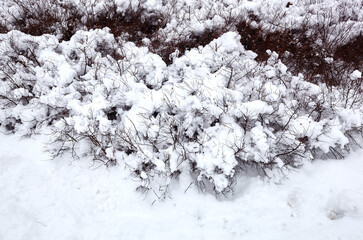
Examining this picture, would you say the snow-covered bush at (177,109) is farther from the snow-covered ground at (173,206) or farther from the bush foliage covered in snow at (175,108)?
the snow-covered ground at (173,206)

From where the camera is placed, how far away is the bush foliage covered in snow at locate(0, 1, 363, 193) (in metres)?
2.65

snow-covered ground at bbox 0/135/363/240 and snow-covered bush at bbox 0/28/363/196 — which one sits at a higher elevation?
snow-covered bush at bbox 0/28/363/196

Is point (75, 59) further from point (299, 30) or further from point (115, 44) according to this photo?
point (299, 30)

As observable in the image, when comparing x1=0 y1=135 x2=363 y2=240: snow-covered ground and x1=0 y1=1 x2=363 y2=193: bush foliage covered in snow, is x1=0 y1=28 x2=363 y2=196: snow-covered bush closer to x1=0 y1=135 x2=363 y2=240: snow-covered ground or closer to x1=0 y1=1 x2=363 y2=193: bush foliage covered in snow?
x1=0 y1=1 x2=363 y2=193: bush foliage covered in snow

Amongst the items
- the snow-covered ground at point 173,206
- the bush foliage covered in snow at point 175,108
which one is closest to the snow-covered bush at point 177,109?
the bush foliage covered in snow at point 175,108

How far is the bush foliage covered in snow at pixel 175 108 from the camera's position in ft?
8.69

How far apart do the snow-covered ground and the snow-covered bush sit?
18cm

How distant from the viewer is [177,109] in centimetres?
287

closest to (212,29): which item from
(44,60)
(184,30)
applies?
(184,30)

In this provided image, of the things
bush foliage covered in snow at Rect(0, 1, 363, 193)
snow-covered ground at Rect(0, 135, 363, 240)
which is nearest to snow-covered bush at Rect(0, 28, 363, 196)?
bush foliage covered in snow at Rect(0, 1, 363, 193)

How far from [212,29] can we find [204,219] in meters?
3.39

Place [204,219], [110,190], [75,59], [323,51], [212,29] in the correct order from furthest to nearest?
[212,29]
[323,51]
[75,59]
[110,190]
[204,219]

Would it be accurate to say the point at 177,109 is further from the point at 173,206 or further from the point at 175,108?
the point at 173,206

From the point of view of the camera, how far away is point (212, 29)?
14.2ft
